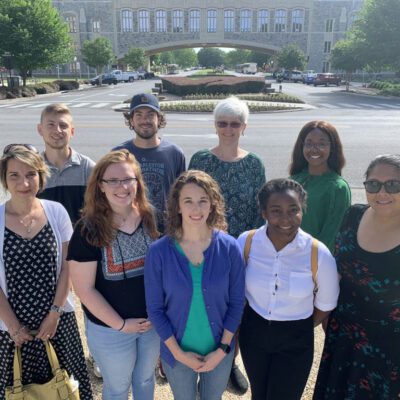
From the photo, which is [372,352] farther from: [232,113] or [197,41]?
[197,41]

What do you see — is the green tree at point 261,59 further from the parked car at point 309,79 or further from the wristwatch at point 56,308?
the wristwatch at point 56,308

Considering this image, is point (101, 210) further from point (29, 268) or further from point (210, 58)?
point (210, 58)

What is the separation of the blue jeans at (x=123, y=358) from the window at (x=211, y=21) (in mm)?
77425

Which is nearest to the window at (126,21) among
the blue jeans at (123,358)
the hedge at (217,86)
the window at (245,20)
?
the window at (245,20)

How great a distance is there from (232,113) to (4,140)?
38.9ft

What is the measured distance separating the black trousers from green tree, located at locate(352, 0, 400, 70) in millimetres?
38819

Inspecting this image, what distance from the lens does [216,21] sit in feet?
239

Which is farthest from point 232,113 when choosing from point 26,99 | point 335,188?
point 26,99

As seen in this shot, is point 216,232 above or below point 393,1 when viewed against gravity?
below

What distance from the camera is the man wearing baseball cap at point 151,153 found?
3588 mm

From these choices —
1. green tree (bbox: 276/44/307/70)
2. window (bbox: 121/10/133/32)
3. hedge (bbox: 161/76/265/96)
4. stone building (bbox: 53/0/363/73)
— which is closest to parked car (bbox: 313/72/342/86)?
green tree (bbox: 276/44/307/70)

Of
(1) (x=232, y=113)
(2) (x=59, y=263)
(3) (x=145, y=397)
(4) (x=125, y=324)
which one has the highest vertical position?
(1) (x=232, y=113)

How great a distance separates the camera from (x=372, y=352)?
237 centimetres

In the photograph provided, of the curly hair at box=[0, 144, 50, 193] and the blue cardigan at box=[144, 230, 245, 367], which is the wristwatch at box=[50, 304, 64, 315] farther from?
the curly hair at box=[0, 144, 50, 193]
